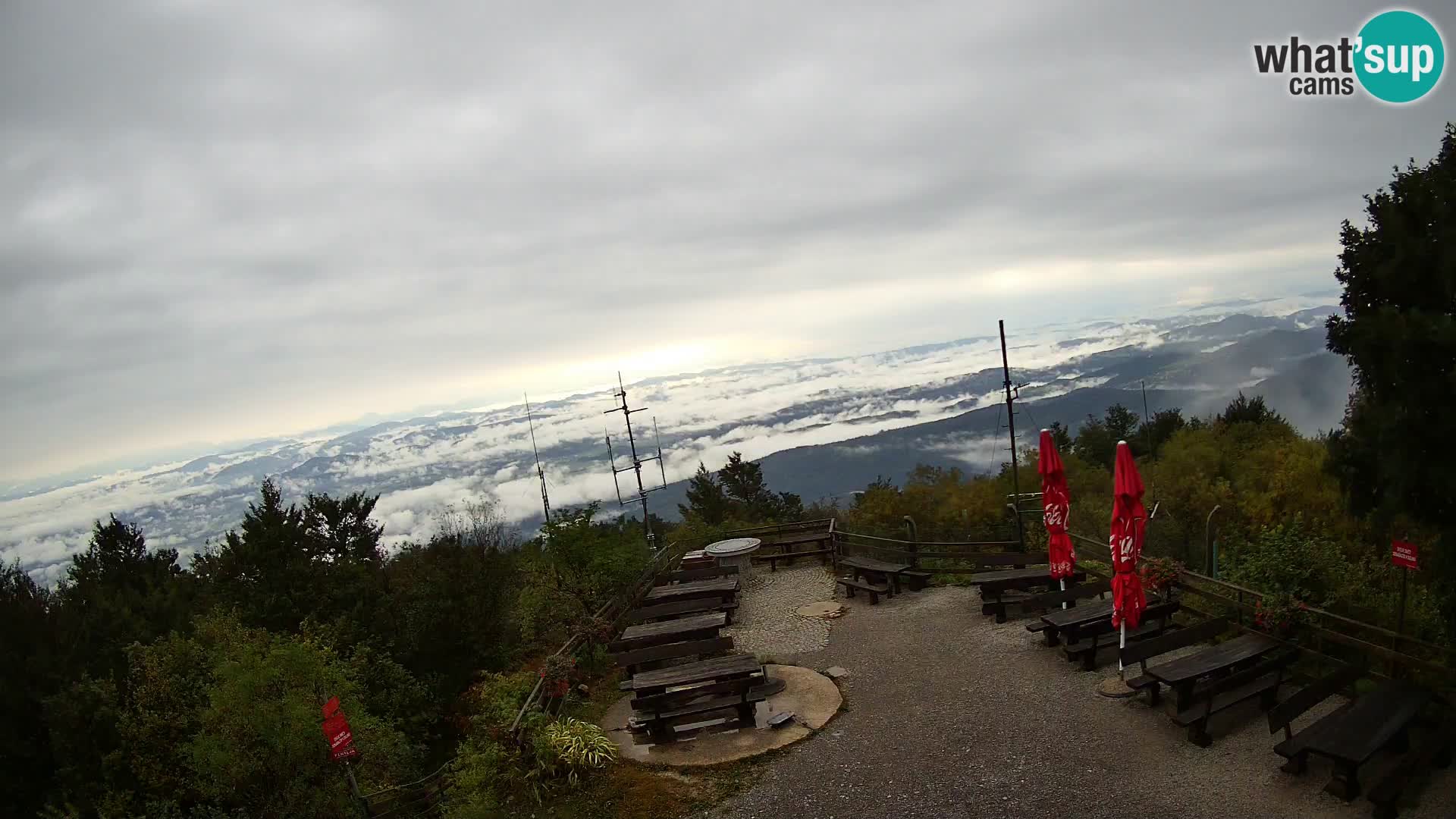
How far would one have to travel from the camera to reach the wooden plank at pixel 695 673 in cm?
1003

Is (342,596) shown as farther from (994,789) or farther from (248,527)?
(994,789)

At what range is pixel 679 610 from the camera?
14539 mm

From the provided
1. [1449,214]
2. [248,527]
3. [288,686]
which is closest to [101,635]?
[248,527]

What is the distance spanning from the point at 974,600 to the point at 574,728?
834 centimetres

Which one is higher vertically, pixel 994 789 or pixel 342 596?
pixel 994 789

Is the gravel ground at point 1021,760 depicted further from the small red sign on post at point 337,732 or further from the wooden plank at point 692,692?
the small red sign on post at point 337,732

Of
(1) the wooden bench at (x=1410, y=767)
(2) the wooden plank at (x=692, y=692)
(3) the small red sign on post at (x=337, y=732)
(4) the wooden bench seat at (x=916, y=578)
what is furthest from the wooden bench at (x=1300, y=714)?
(3) the small red sign on post at (x=337, y=732)

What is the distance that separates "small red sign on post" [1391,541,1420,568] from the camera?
7.85 m

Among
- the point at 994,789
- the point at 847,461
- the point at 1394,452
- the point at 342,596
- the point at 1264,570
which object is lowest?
the point at 847,461

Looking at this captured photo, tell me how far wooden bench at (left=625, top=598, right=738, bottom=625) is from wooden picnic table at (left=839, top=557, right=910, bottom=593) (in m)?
2.88

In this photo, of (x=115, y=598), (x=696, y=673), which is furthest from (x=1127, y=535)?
(x=115, y=598)

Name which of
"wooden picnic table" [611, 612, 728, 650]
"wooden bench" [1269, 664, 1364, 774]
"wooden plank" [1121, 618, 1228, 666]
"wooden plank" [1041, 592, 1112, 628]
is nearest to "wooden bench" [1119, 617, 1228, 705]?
"wooden plank" [1121, 618, 1228, 666]

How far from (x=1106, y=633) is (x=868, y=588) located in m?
5.05

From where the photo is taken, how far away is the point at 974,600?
1443 centimetres
